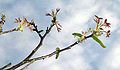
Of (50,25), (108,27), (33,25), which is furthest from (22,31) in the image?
(108,27)

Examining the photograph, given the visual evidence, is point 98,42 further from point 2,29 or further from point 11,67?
point 2,29

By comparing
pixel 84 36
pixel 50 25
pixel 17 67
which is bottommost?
pixel 17 67

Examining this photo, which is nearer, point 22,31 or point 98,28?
point 98,28

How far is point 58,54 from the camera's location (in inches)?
232

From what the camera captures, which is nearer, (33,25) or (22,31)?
(33,25)

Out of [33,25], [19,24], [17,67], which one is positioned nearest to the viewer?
[17,67]

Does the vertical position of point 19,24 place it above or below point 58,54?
above

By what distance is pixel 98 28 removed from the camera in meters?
5.90

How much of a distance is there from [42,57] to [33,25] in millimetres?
908

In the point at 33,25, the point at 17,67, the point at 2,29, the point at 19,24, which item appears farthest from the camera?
the point at 2,29

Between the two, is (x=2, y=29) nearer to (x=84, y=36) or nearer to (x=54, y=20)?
(x=54, y=20)

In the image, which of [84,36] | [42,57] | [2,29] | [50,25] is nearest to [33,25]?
[50,25]

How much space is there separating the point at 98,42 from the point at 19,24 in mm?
2269

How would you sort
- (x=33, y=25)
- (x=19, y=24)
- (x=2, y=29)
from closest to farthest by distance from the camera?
(x=33, y=25), (x=19, y=24), (x=2, y=29)
